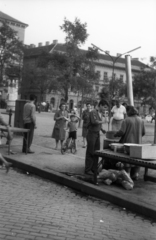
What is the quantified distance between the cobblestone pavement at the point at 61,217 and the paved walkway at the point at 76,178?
175 mm

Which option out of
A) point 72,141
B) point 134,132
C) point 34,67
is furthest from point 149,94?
point 134,132

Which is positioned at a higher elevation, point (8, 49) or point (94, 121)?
point (8, 49)

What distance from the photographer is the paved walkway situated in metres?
6.21

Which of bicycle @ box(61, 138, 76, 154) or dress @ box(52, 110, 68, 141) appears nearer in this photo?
bicycle @ box(61, 138, 76, 154)

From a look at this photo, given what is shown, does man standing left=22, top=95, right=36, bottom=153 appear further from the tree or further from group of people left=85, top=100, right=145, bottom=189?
the tree

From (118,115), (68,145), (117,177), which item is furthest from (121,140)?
(118,115)

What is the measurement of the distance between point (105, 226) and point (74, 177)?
2884 mm

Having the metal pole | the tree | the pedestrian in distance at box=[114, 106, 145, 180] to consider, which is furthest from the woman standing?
the tree

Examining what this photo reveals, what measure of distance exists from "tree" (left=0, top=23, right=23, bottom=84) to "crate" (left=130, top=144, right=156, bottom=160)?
5085 centimetres

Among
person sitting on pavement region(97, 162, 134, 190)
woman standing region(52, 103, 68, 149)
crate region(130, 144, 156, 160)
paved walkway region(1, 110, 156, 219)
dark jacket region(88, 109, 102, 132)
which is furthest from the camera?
woman standing region(52, 103, 68, 149)

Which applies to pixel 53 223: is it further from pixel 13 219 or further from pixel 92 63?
pixel 92 63

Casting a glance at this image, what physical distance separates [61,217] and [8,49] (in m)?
53.7

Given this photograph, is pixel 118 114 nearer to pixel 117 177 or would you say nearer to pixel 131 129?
pixel 131 129

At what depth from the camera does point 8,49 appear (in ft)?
185
